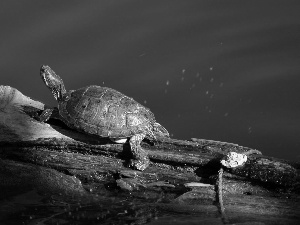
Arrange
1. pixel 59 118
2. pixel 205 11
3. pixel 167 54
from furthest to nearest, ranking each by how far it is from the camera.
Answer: pixel 205 11
pixel 167 54
pixel 59 118

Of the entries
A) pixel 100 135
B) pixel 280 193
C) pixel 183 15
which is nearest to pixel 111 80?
pixel 183 15

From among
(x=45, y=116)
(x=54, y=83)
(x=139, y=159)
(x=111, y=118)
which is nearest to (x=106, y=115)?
(x=111, y=118)

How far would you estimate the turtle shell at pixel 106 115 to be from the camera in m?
5.64

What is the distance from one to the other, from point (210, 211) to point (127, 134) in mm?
1262

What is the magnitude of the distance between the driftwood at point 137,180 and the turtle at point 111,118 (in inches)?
4.5

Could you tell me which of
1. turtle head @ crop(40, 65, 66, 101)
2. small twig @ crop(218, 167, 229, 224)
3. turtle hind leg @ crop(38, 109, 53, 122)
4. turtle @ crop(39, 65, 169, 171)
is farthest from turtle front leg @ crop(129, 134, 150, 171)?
turtle head @ crop(40, 65, 66, 101)

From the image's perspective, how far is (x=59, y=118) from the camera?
6.13 m

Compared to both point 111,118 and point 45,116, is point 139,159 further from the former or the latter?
point 45,116

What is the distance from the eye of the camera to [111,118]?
18.8 feet

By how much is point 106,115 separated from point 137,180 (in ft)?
2.95

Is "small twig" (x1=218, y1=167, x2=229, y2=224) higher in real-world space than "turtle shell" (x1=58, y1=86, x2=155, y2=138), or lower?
lower

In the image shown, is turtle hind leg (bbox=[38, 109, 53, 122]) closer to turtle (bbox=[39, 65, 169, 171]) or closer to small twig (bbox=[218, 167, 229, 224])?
turtle (bbox=[39, 65, 169, 171])

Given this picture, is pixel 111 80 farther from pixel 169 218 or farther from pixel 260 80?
pixel 169 218

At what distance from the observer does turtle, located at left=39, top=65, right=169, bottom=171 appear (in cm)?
558
